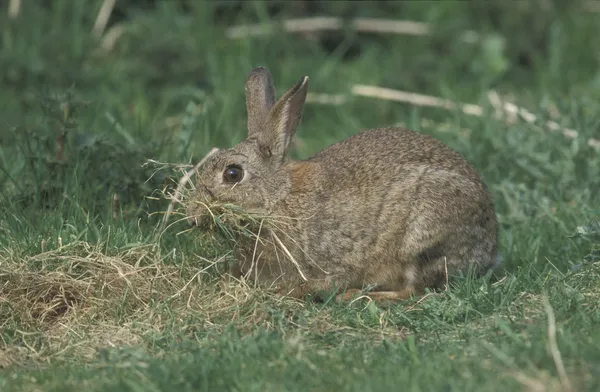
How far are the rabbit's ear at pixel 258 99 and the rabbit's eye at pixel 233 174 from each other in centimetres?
41

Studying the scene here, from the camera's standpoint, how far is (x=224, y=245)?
19.3 feet

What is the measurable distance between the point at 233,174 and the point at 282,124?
424 mm

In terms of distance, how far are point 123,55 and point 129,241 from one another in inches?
150

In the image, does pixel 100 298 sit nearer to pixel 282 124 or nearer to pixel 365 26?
pixel 282 124

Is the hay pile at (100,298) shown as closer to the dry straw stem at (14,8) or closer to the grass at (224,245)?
the grass at (224,245)

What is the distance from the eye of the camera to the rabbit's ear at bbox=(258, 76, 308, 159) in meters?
5.98

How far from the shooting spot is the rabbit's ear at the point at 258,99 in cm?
635

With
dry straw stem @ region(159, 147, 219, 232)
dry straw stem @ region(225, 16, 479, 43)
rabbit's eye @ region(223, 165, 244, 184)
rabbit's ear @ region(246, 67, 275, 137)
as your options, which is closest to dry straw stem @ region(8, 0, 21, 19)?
dry straw stem @ region(225, 16, 479, 43)

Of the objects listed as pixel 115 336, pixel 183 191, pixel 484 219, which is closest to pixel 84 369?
pixel 115 336

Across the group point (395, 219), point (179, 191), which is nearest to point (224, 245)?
point (179, 191)

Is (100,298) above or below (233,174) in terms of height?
below

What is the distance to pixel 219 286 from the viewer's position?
5.68 metres

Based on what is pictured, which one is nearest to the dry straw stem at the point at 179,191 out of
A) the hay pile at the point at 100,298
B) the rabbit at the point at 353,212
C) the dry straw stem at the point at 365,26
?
the rabbit at the point at 353,212

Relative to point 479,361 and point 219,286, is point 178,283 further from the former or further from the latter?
point 479,361
